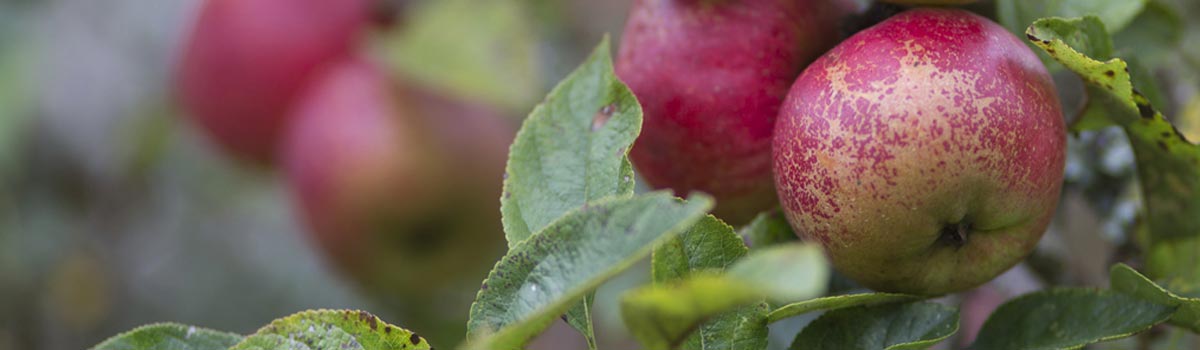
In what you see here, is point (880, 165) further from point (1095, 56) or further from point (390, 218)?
point (390, 218)

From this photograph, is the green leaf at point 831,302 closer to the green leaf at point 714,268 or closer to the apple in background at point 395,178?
the green leaf at point 714,268

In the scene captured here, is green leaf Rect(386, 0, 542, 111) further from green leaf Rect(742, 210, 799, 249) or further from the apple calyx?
the apple calyx

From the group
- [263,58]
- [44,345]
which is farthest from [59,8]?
[263,58]

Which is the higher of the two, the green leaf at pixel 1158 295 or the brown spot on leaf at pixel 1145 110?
the brown spot on leaf at pixel 1145 110

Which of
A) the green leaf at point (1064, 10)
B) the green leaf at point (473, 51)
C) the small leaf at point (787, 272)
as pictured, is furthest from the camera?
the green leaf at point (473, 51)

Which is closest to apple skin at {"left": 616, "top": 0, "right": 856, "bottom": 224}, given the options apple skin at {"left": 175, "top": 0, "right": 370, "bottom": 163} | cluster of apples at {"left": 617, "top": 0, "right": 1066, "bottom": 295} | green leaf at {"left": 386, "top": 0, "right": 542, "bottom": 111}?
cluster of apples at {"left": 617, "top": 0, "right": 1066, "bottom": 295}

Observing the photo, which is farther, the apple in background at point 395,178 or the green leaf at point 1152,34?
the apple in background at point 395,178

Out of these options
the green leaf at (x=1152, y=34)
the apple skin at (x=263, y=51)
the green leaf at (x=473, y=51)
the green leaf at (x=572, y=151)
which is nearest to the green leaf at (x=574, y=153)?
the green leaf at (x=572, y=151)
